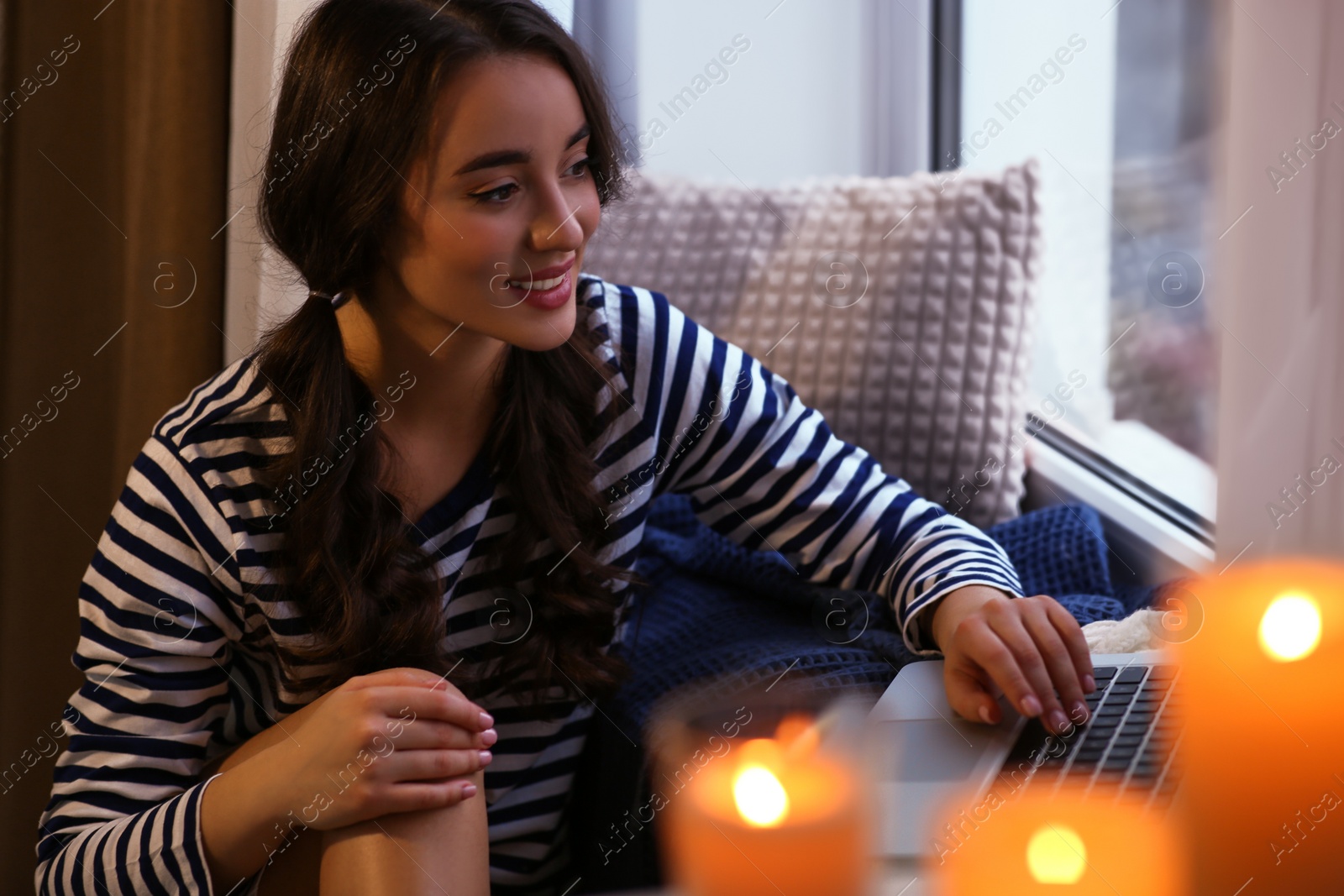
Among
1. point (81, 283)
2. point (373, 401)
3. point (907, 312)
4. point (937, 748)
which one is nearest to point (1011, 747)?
point (937, 748)

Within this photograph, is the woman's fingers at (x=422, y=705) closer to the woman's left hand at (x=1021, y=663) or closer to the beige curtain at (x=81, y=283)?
the woman's left hand at (x=1021, y=663)

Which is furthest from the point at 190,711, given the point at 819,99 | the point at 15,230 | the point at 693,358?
the point at 819,99

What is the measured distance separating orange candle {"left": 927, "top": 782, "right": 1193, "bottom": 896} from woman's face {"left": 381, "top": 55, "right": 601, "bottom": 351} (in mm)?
611

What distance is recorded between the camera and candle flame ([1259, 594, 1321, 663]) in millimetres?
310

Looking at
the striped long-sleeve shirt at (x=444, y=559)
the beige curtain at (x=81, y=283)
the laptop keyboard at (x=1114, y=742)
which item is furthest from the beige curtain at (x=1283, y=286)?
the beige curtain at (x=81, y=283)

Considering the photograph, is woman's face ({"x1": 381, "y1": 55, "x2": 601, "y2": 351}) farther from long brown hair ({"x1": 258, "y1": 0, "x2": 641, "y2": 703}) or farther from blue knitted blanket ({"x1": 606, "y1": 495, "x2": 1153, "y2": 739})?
blue knitted blanket ({"x1": 606, "y1": 495, "x2": 1153, "y2": 739})

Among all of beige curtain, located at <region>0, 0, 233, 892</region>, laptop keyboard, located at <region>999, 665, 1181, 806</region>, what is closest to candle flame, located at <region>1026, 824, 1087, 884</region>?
laptop keyboard, located at <region>999, 665, 1181, 806</region>

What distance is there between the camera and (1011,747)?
605mm

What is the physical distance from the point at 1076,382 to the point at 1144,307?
132 mm

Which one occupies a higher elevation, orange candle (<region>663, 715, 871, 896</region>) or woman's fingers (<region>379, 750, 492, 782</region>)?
orange candle (<region>663, 715, 871, 896</region>)

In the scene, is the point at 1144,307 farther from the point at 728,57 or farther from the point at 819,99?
the point at 728,57

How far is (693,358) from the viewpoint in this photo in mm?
1023

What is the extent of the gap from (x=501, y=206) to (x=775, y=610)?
49 cm

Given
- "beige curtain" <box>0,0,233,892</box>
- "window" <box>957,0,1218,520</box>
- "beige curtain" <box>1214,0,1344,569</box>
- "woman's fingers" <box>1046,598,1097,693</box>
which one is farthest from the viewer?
"window" <box>957,0,1218,520</box>
